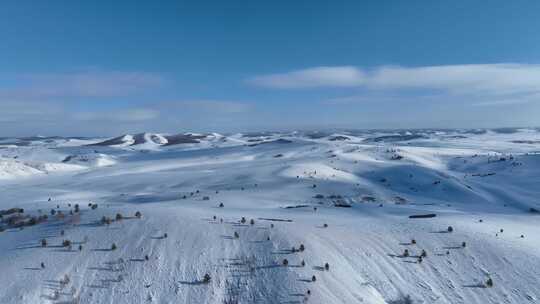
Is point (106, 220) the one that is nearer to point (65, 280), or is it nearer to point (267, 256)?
point (65, 280)

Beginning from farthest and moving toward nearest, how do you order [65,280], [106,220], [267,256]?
[106,220], [267,256], [65,280]

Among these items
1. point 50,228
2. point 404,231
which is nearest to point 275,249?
point 404,231

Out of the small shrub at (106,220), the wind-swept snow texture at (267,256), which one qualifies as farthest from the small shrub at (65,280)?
the small shrub at (106,220)

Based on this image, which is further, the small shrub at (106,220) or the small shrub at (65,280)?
the small shrub at (106,220)

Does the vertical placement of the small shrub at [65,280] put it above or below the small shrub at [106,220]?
below

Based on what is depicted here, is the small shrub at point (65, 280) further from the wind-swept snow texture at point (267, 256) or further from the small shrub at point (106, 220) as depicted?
the small shrub at point (106, 220)

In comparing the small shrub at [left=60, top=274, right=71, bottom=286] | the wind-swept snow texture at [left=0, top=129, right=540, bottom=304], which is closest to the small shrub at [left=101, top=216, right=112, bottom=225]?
the wind-swept snow texture at [left=0, top=129, right=540, bottom=304]

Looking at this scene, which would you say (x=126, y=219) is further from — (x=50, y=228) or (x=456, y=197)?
(x=456, y=197)

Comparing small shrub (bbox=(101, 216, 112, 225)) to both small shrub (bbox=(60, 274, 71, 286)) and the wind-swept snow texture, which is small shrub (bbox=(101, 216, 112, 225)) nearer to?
the wind-swept snow texture

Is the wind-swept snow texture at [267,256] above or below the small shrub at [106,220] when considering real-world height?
below

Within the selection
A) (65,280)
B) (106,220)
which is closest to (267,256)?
(65,280)

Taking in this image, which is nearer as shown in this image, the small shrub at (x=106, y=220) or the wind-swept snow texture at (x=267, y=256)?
the wind-swept snow texture at (x=267, y=256)
